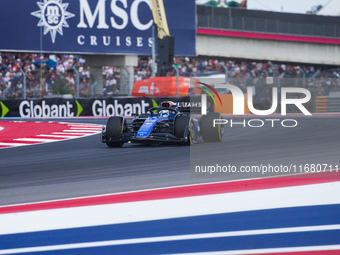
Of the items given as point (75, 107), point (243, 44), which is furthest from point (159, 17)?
point (75, 107)

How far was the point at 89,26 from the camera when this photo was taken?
1307 inches

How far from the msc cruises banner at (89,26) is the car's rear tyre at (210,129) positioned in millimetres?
18939

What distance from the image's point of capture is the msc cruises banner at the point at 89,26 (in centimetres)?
3084

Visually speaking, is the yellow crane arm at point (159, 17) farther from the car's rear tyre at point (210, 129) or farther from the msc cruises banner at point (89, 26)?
the car's rear tyre at point (210, 129)

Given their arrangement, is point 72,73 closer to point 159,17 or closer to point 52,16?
point 52,16

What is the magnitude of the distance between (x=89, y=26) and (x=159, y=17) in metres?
3.44

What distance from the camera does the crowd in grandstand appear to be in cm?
2704

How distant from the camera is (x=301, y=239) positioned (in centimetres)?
483

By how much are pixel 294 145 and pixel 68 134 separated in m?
6.43

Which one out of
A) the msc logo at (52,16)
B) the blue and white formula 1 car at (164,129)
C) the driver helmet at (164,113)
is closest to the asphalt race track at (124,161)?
the blue and white formula 1 car at (164,129)

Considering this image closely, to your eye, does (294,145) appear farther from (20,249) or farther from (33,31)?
(33,31)

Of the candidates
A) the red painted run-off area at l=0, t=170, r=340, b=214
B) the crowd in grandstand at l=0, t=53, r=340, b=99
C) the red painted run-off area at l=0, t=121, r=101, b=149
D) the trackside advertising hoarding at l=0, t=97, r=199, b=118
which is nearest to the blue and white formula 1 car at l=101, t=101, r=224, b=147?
the red painted run-off area at l=0, t=121, r=101, b=149

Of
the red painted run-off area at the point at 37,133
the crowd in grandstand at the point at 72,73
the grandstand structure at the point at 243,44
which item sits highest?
the grandstand structure at the point at 243,44

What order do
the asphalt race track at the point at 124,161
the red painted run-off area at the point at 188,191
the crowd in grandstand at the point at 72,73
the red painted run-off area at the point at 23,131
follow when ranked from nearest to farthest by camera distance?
1. the red painted run-off area at the point at 188,191
2. the asphalt race track at the point at 124,161
3. the red painted run-off area at the point at 23,131
4. the crowd in grandstand at the point at 72,73
